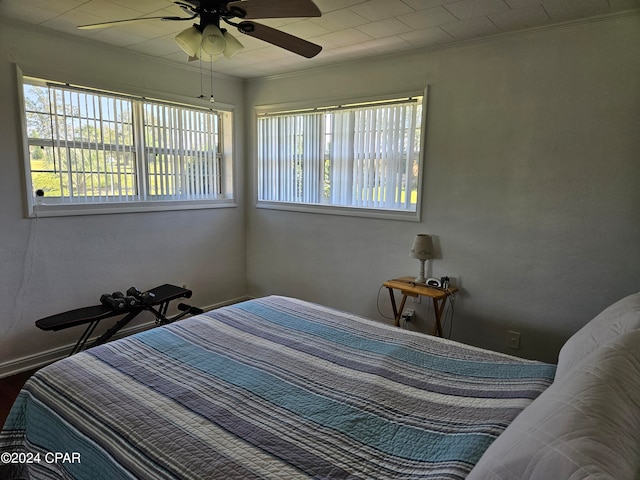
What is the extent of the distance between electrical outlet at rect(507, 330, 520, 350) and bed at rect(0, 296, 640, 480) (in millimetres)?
1093

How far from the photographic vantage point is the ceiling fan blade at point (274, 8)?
1626mm

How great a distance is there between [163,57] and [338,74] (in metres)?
1.56

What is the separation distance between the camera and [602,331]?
146cm

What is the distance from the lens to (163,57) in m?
3.43

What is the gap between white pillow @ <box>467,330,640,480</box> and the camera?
2.60 ft

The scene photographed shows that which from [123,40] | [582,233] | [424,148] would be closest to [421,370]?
[582,233]

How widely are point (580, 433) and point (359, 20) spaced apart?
2.48 metres

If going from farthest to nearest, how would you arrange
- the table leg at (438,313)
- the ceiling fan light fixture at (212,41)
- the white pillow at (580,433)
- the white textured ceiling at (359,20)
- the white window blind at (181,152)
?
the white window blind at (181,152), the table leg at (438,313), the white textured ceiling at (359,20), the ceiling fan light fixture at (212,41), the white pillow at (580,433)

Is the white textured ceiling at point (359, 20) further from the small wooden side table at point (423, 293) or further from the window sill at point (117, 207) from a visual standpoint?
the small wooden side table at point (423, 293)

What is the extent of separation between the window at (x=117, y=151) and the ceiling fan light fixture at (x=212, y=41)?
1742 mm

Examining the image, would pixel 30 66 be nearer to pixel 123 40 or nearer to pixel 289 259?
pixel 123 40

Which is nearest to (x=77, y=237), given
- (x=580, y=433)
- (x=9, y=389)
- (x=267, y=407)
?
(x=9, y=389)

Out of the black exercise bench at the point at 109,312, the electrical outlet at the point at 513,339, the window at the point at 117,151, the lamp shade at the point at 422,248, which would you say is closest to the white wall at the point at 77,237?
the window at the point at 117,151

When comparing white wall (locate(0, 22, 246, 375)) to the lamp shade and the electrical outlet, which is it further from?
the electrical outlet
